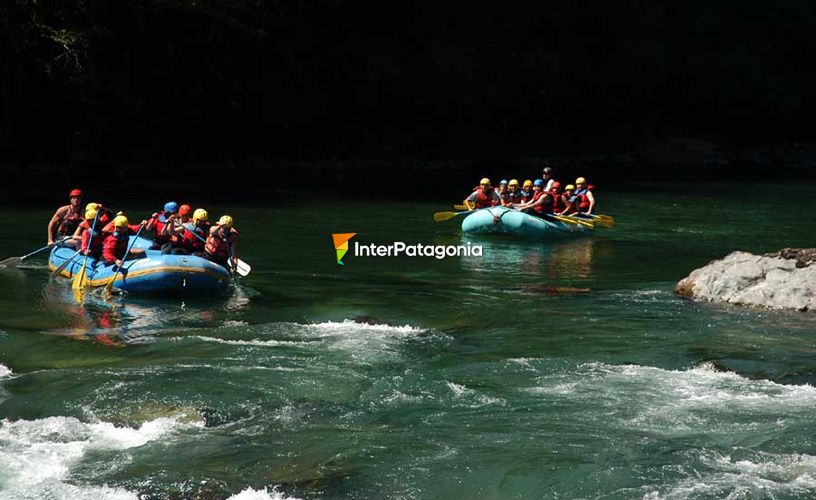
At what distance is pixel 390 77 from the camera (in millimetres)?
41500

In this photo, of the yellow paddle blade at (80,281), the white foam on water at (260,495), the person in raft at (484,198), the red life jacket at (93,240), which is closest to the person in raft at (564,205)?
the person in raft at (484,198)

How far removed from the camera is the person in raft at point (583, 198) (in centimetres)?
2322

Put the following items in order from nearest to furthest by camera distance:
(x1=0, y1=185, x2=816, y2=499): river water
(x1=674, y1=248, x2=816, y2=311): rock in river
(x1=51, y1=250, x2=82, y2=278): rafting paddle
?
(x1=0, y1=185, x2=816, y2=499): river water
(x1=674, y1=248, x2=816, y2=311): rock in river
(x1=51, y1=250, x2=82, y2=278): rafting paddle

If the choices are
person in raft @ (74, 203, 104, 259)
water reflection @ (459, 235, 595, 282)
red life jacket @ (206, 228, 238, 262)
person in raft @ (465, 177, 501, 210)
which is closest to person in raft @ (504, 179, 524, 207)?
person in raft @ (465, 177, 501, 210)

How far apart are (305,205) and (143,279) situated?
13360mm

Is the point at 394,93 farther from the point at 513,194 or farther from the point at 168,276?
the point at 168,276

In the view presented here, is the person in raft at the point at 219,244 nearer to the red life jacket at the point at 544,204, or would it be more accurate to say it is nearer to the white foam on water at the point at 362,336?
the white foam on water at the point at 362,336

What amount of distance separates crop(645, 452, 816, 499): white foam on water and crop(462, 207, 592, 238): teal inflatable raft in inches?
532

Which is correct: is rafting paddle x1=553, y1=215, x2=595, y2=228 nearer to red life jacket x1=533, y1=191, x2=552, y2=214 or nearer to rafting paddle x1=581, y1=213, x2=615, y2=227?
red life jacket x1=533, y1=191, x2=552, y2=214

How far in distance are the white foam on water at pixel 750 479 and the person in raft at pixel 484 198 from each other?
14922 mm

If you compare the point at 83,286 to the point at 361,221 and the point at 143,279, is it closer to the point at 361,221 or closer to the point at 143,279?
the point at 143,279

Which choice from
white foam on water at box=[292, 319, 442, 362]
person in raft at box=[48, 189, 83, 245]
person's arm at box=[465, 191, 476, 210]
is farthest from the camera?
person's arm at box=[465, 191, 476, 210]

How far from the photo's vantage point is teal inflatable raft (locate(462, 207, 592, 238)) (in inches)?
847

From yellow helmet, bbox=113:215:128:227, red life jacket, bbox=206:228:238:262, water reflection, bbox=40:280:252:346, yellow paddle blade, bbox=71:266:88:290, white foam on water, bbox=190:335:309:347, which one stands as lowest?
white foam on water, bbox=190:335:309:347
